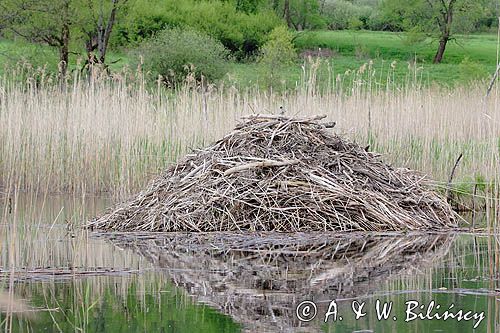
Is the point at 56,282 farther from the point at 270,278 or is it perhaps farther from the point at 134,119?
the point at 134,119

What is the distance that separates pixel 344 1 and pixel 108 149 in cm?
6675

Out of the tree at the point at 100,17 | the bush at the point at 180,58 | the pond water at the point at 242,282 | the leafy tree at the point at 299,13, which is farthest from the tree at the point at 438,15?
the pond water at the point at 242,282

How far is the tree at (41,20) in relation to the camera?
1084 inches

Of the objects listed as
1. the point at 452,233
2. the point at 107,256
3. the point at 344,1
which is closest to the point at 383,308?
the point at 107,256

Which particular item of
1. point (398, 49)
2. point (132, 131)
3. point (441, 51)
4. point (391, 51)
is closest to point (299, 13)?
point (398, 49)

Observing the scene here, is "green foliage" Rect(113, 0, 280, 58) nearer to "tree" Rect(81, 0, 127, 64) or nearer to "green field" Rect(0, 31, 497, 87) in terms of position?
"green field" Rect(0, 31, 497, 87)

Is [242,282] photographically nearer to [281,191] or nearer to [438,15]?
[281,191]

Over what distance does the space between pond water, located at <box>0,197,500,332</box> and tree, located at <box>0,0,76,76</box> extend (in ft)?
63.8

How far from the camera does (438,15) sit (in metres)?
51.9

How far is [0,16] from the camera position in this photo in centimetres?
2784

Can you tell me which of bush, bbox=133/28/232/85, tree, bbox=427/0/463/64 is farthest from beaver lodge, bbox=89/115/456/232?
tree, bbox=427/0/463/64

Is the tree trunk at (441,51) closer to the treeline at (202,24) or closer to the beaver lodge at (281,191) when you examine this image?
the treeline at (202,24)

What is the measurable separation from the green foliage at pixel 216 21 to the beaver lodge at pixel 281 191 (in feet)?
126

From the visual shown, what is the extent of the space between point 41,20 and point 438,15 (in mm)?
28217
